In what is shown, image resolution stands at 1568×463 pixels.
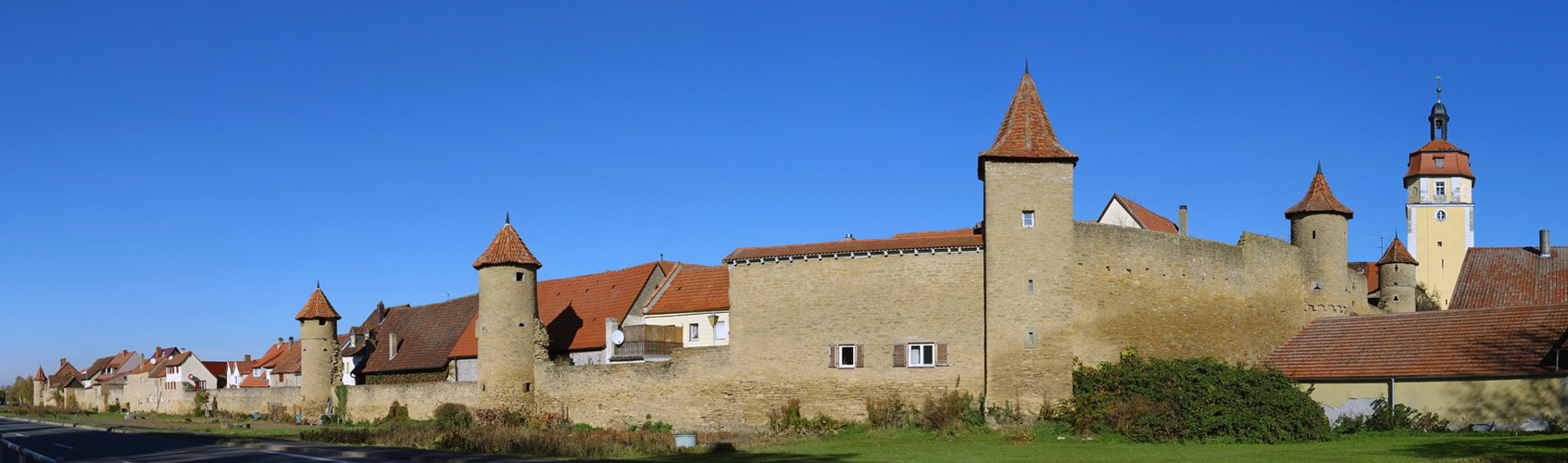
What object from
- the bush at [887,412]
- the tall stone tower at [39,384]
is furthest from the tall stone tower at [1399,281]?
the tall stone tower at [39,384]

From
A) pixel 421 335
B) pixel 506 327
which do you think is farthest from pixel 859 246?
pixel 421 335

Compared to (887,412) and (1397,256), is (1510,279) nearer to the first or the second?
(1397,256)

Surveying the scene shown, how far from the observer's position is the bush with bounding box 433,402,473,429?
43.5 metres

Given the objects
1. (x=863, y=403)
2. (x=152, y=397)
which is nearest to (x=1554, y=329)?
(x=863, y=403)

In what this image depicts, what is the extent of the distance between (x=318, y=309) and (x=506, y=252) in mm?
17197

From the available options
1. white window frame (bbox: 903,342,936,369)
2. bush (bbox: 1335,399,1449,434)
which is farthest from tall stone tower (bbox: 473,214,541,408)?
bush (bbox: 1335,399,1449,434)

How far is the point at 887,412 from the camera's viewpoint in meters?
36.3

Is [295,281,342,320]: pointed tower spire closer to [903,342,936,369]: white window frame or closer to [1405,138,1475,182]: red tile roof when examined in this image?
[903,342,936,369]: white window frame

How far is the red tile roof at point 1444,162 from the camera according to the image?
72.9m

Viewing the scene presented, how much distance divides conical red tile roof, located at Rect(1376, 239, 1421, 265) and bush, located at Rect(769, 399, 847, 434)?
79.0ft

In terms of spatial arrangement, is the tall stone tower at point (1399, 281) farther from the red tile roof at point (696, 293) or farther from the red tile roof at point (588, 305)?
the red tile roof at point (588, 305)

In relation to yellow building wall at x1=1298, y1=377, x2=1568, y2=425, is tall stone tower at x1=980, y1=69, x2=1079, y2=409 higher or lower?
higher

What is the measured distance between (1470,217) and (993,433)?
52.8m

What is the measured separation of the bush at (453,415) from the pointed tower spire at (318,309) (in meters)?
12.5
